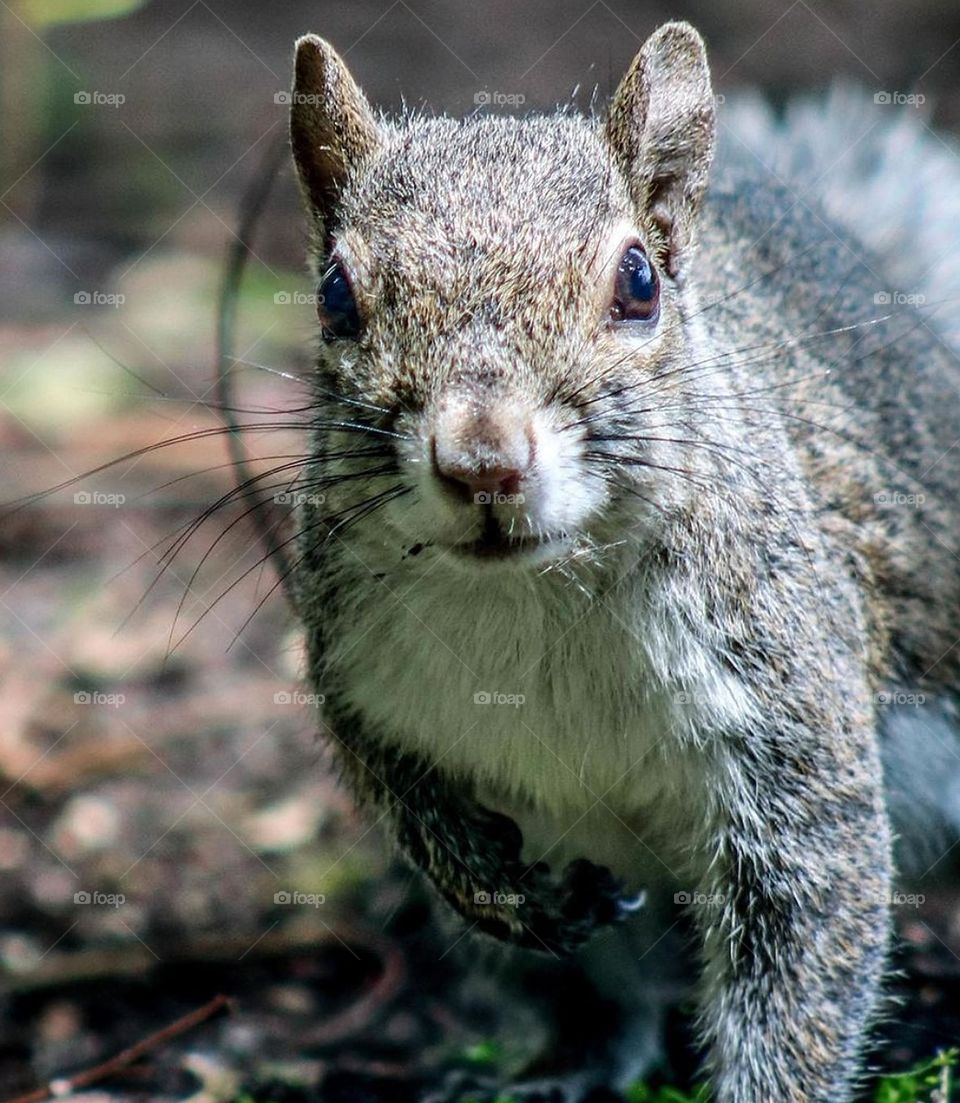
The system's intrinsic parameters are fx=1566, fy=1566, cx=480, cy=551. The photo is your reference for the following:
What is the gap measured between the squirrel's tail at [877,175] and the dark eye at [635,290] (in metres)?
2.01

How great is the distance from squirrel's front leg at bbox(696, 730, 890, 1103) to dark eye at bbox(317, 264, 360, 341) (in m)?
1.32

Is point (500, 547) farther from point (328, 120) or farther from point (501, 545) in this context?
point (328, 120)

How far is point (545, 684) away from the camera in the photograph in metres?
3.47

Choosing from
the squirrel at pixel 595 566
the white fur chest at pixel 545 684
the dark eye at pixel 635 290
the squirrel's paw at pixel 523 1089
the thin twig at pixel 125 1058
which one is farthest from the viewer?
the squirrel's paw at pixel 523 1089

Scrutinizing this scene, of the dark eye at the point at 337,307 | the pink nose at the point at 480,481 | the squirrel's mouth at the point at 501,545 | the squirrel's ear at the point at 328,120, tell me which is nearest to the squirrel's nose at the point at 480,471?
the pink nose at the point at 480,481

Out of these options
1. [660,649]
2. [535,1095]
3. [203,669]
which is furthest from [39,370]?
[660,649]

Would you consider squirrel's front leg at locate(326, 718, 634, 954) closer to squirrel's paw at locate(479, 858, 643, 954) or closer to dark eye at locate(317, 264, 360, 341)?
squirrel's paw at locate(479, 858, 643, 954)

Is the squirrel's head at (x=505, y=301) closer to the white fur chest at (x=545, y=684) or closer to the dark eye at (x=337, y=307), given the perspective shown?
the dark eye at (x=337, y=307)

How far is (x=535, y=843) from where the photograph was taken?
13.5 ft

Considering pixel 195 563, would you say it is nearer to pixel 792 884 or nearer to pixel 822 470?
pixel 822 470

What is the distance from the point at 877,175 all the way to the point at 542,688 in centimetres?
299

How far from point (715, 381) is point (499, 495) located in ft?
3.39

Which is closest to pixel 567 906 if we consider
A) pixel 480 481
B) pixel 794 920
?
pixel 794 920

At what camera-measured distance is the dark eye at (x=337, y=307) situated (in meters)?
3.15
